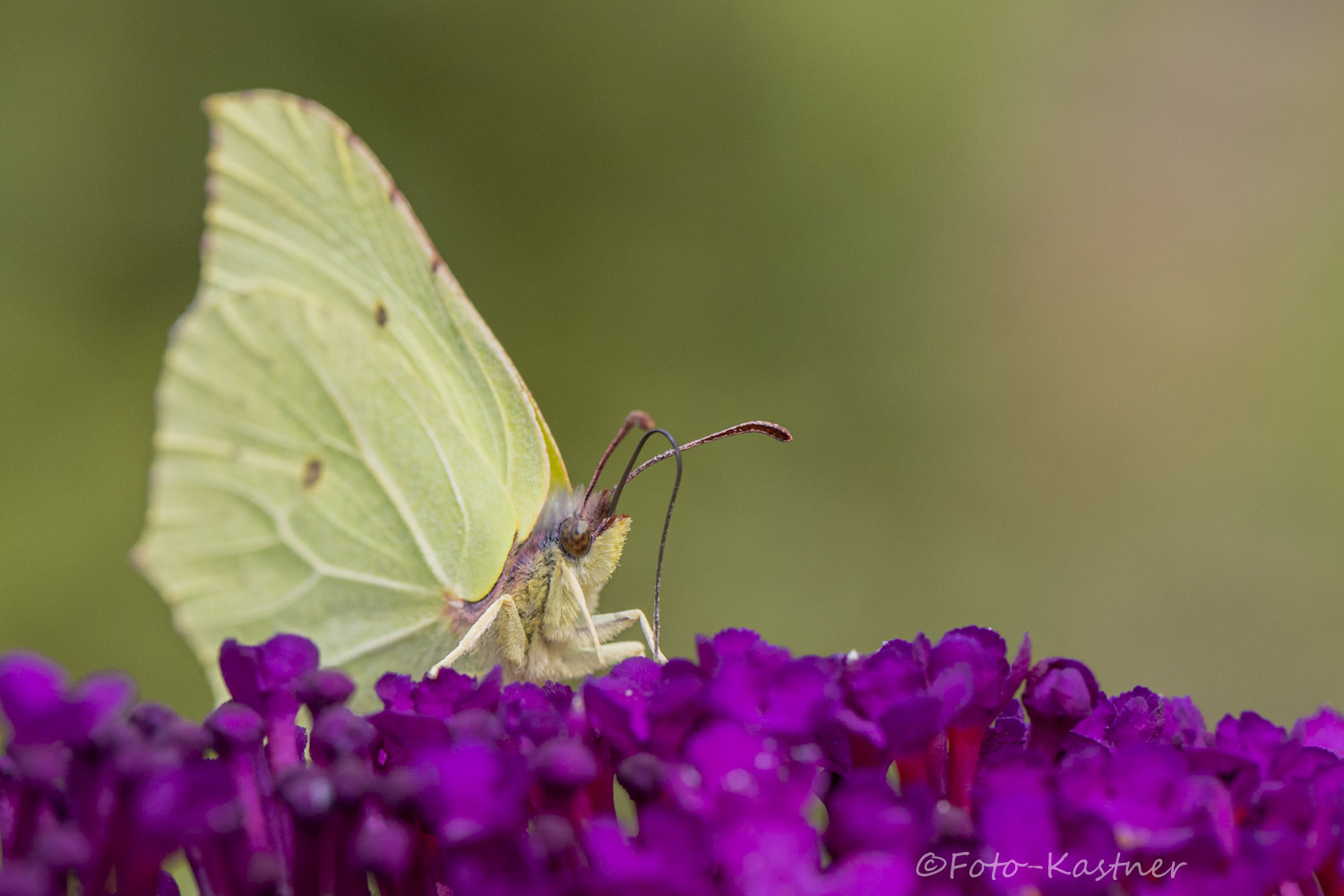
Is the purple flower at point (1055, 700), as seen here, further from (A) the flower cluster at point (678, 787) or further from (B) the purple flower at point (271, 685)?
(B) the purple flower at point (271, 685)

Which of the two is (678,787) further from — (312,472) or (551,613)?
(312,472)

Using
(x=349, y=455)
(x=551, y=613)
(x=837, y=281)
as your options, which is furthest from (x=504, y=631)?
(x=837, y=281)

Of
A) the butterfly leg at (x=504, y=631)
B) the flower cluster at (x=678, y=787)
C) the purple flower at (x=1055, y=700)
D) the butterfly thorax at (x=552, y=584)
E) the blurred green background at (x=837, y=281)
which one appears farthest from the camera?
the blurred green background at (x=837, y=281)

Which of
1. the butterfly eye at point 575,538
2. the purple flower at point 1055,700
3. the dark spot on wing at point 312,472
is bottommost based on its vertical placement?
the butterfly eye at point 575,538

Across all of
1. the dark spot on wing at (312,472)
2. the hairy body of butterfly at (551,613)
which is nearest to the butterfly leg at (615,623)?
the hairy body of butterfly at (551,613)

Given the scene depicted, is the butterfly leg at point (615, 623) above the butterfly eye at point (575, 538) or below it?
below

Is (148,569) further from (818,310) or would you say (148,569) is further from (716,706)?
(818,310)

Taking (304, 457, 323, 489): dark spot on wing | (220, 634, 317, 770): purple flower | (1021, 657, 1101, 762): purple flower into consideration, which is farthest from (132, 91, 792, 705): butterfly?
(1021, 657, 1101, 762): purple flower

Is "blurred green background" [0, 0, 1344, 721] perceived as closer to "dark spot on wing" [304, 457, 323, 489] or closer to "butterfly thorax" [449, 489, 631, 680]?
"butterfly thorax" [449, 489, 631, 680]
